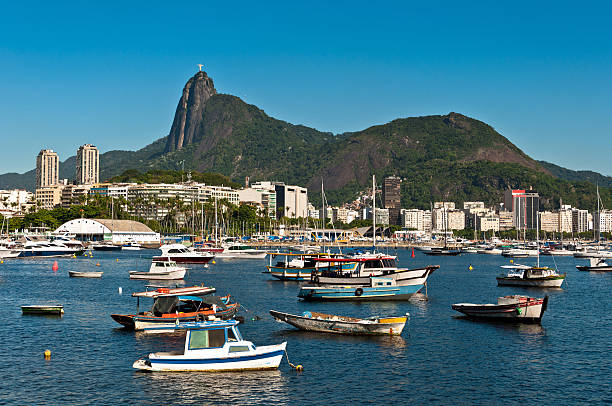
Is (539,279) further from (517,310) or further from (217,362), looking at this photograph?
(217,362)

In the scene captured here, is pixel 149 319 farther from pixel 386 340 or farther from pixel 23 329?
pixel 386 340

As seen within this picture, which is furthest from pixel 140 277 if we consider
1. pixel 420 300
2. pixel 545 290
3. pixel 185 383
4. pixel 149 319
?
pixel 185 383

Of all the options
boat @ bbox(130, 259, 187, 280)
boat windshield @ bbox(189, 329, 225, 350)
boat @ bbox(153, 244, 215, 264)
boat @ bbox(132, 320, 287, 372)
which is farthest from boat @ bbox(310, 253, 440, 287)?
boat @ bbox(153, 244, 215, 264)

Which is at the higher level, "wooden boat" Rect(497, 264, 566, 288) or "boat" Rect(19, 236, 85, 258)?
"boat" Rect(19, 236, 85, 258)

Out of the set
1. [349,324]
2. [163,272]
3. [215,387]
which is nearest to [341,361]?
[349,324]

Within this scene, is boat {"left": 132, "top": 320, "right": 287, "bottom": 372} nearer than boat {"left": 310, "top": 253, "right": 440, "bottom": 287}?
Yes

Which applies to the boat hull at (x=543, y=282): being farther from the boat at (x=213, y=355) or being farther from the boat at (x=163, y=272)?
the boat at (x=213, y=355)

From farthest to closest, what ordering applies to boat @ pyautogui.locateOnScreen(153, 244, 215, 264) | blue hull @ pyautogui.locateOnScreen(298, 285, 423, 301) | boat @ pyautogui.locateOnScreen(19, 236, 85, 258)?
boat @ pyautogui.locateOnScreen(19, 236, 85, 258) < boat @ pyautogui.locateOnScreen(153, 244, 215, 264) < blue hull @ pyautogui.locateOnScreen(298, 285, 423, 301)

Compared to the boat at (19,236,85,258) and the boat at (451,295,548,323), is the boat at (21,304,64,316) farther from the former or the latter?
the boat at (19,236,85,258)
